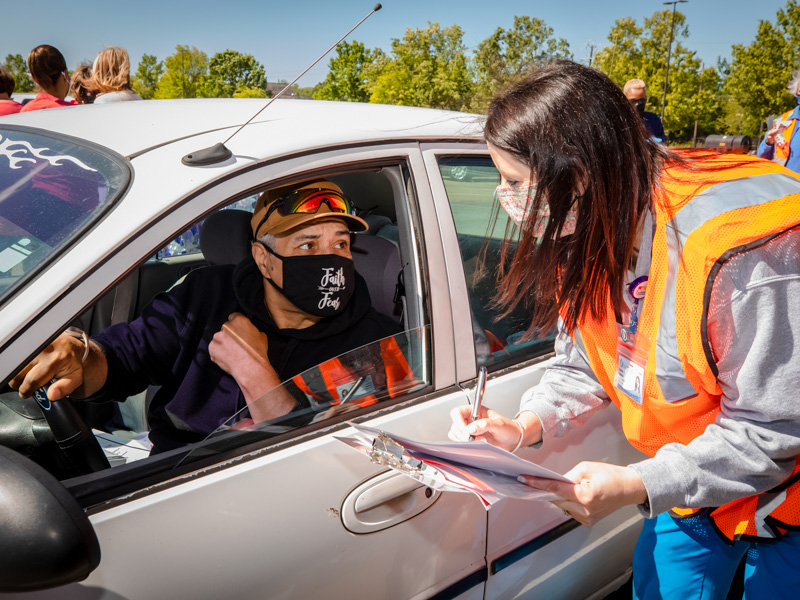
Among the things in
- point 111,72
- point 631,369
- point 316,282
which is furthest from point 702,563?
point 111,72

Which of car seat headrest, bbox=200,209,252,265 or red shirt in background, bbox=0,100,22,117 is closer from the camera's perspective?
car seat headrest, bbox=200,209,252,265

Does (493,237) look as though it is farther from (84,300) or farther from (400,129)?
A: (84,300)

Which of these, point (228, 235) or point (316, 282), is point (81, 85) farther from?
point (316, 282)

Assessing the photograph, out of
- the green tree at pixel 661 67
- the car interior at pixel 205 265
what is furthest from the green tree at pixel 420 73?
the car interior at pixel 205 265

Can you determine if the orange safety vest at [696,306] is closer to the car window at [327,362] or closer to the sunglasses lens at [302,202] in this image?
the car window at [327,362]

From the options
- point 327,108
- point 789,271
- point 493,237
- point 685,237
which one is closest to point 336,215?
point 327,108

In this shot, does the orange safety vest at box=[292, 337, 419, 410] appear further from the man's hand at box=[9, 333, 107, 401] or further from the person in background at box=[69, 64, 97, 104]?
the person in background at box=[69, 64, 97, 104]

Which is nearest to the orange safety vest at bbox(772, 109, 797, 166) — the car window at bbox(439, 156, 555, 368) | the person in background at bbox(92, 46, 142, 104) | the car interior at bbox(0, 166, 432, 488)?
the car interior at bbox(0, 166, 432, 488)

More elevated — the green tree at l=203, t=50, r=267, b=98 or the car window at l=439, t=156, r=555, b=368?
the green tree at l=203, t=50, r=267, b=98

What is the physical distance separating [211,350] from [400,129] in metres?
0.83

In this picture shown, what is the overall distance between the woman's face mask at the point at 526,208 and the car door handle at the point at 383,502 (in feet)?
1.96

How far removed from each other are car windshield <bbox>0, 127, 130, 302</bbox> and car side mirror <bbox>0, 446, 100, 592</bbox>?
13.4 inches

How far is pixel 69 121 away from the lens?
1.49 meters

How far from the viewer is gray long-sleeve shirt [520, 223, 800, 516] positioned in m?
0.96
